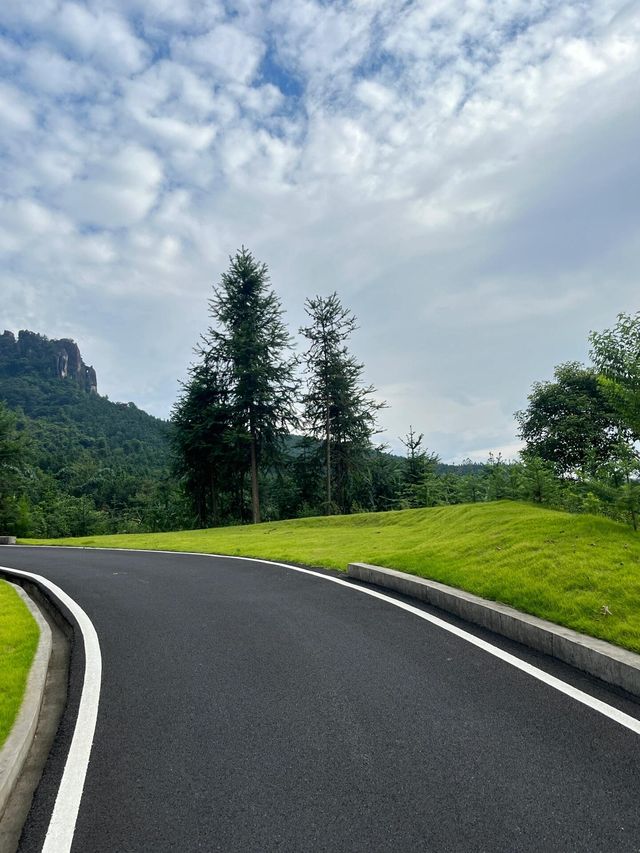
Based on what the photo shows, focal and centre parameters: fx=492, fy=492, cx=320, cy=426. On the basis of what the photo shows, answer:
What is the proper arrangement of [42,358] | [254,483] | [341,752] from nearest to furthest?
[341,752] < [254,483] < [42,358]

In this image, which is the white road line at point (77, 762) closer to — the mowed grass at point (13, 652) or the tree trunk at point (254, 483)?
the mowed grass at point (13, 652)

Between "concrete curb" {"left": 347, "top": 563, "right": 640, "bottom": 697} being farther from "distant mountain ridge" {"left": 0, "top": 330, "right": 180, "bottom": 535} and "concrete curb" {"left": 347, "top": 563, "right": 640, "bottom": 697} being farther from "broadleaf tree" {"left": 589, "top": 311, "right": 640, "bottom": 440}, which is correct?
"distant mountain ridge" {"left": 0, "top": 330, "right": 180, "bottom": 535}

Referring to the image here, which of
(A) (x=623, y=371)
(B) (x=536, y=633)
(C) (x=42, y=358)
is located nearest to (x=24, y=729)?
(B) (x=536, y=633)

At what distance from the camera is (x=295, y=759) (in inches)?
120

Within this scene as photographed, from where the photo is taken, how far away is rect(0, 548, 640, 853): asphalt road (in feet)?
7.91

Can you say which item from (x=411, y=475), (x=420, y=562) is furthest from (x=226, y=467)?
(x=420, y=562)

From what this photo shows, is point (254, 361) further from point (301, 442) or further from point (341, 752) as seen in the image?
point (341, 752)

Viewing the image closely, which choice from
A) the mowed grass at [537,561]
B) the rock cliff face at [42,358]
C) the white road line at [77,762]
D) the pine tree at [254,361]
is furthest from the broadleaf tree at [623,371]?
the rock cliff face at [42,358]

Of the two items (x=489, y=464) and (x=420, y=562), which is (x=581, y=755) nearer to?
(x=420, y=562)

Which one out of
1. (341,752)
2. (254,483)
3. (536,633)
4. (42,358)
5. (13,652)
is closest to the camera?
(341,752)

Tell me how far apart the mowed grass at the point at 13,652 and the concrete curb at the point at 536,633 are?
446 cm

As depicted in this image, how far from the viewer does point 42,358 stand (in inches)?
6245

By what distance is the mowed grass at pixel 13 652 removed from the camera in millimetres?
3783

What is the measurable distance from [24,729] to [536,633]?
14.4ft
